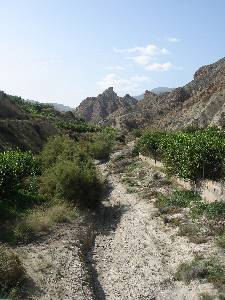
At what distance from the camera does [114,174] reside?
50.7 meters

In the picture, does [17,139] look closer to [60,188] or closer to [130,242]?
[60,188]

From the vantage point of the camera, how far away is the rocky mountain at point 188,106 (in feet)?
309

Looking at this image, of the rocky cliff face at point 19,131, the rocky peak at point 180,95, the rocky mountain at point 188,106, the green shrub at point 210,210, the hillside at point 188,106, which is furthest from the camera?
the rocky peak at point 180,95

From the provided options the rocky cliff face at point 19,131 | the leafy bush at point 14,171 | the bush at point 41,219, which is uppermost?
the rocky cliff face at point 19,131

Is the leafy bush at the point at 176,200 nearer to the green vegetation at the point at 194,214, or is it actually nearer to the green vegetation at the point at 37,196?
the green vegetation at the point at 194,214

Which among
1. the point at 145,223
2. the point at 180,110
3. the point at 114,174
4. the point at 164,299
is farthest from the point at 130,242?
the point at 180,110

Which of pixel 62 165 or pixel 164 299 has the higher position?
pixel 62 165

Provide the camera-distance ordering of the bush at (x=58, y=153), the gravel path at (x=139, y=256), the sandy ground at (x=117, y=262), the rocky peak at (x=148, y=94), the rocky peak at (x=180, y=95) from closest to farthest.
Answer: the sandy ground at (x=117, y=262) < the gravel path at (x=139, y=256) < the bush at (x=58, y=153) < the rocky peak at (x=180, y=95) < the rocky peak at (x=148, y=94)

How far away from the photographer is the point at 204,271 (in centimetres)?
1933

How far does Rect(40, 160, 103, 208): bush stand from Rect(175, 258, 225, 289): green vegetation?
13.1 meters

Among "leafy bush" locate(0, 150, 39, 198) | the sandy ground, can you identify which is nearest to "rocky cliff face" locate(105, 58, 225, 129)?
"leafy bush" locate(0, 150, 39, 198)

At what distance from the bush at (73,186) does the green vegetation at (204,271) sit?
43.1ft

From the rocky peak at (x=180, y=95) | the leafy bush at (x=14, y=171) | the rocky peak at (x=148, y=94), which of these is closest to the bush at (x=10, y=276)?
the leafy bush at (x=14, y=171)

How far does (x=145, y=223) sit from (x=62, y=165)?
28.4ft
